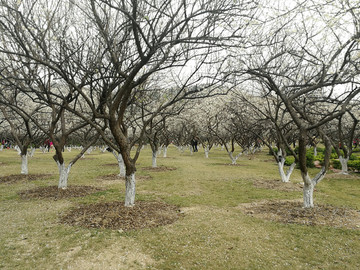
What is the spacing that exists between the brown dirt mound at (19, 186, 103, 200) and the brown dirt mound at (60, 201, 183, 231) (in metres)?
2.59

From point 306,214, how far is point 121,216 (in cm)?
661

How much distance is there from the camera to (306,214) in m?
8.74

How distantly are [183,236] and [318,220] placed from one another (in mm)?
4829

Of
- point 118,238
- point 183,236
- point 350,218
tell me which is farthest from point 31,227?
point 350,218

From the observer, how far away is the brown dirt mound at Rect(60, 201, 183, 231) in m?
7.56

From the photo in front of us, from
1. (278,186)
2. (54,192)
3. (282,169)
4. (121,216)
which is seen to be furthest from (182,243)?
(282,169)

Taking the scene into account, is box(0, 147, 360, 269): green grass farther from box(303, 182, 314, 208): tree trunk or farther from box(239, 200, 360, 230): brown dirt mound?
box(303, 182, 314, 208): tree trunk

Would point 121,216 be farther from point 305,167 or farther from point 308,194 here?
point 308,194

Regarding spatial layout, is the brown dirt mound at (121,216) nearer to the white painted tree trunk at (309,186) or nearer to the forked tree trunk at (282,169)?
the white painted tree trunk at (309,186)

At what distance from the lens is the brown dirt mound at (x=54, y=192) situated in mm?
11445

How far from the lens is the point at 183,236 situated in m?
6.81

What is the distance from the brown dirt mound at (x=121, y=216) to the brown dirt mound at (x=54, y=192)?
259 centimetres

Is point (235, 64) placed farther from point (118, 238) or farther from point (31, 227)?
point (31, 227)

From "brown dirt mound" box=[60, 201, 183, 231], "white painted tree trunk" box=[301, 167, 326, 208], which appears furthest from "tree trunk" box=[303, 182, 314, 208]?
"brown dirt mound" box=[60, 201, 183, 231]
